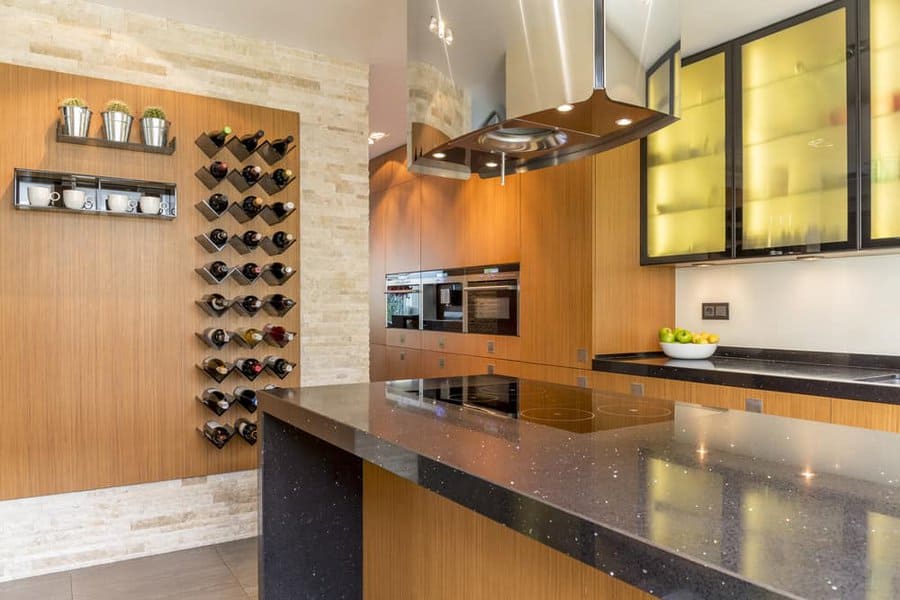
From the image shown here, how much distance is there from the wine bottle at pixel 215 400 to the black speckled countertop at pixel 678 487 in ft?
5.17

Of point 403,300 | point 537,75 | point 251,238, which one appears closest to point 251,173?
point 251,238

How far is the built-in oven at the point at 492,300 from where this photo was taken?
436 cm

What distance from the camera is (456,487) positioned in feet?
3.84

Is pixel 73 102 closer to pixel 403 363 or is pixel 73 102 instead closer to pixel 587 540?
pixel 587 540

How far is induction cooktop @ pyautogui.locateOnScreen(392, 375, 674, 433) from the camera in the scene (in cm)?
165

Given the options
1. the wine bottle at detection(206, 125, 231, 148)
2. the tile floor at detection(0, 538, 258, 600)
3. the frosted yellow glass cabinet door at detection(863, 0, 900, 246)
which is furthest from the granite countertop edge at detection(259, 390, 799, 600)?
the frosted yellow glass cabinet door at detection(863, 0, 900, 246)

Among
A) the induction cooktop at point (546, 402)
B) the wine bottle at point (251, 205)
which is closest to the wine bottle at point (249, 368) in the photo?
the wine bottle at point (251, 205)

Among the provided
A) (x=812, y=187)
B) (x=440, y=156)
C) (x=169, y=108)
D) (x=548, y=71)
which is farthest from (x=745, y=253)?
(x=169, y=108)

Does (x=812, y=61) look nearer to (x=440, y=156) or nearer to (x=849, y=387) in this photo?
(x=849, y=387)

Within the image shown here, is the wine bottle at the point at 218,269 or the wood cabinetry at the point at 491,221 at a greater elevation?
the wood cabinetry at the point at 491,221

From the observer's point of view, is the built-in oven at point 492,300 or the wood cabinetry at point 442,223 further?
the wood cabinetry at point 442,223

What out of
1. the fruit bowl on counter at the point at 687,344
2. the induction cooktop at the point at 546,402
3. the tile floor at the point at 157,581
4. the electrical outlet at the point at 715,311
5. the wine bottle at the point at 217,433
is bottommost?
the tile floor at the point at 157,581

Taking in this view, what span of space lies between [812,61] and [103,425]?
3.82 m

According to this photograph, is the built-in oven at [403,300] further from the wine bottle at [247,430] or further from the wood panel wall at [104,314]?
the wine bottle at [247,430]
